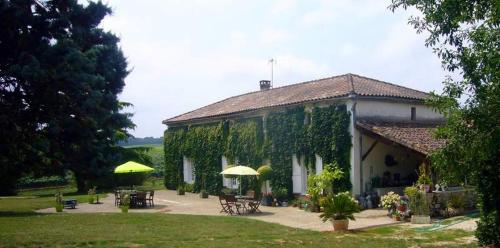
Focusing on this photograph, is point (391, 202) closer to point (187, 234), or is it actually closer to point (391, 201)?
point (391, 201)

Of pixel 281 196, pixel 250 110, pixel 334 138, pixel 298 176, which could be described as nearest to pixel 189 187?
Result: pixel 250 110

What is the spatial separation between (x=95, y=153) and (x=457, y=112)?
97.8ft

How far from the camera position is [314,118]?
71.9 ft

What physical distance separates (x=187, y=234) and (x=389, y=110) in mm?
12701

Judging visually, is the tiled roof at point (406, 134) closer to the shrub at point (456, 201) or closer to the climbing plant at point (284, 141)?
the shrub at point (456, 201)

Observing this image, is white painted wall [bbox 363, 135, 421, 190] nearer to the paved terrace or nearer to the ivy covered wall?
the ivy covered wall

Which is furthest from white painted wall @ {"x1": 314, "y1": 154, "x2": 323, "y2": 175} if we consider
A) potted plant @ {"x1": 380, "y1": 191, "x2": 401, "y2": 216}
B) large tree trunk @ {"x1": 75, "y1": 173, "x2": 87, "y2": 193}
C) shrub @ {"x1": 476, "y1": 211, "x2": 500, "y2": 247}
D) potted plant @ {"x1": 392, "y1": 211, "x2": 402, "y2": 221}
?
large tree trunk @ {"x1": 75, "y1": 173, "x2": 87, "y2": 193}

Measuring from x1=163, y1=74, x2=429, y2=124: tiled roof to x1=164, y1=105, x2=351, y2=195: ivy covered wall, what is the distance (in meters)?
0.66

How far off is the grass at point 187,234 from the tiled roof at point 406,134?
426 cm

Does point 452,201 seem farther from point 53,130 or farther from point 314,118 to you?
point 53,130

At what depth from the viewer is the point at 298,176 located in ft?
75.7

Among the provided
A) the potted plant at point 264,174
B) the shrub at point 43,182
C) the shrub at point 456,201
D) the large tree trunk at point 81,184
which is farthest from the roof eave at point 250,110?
the shrub at point 43,182

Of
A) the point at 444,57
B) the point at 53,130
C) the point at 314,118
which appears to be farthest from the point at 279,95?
the point at 444,57

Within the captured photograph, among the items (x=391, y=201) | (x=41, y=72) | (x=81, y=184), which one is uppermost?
(x=41, y=72)
